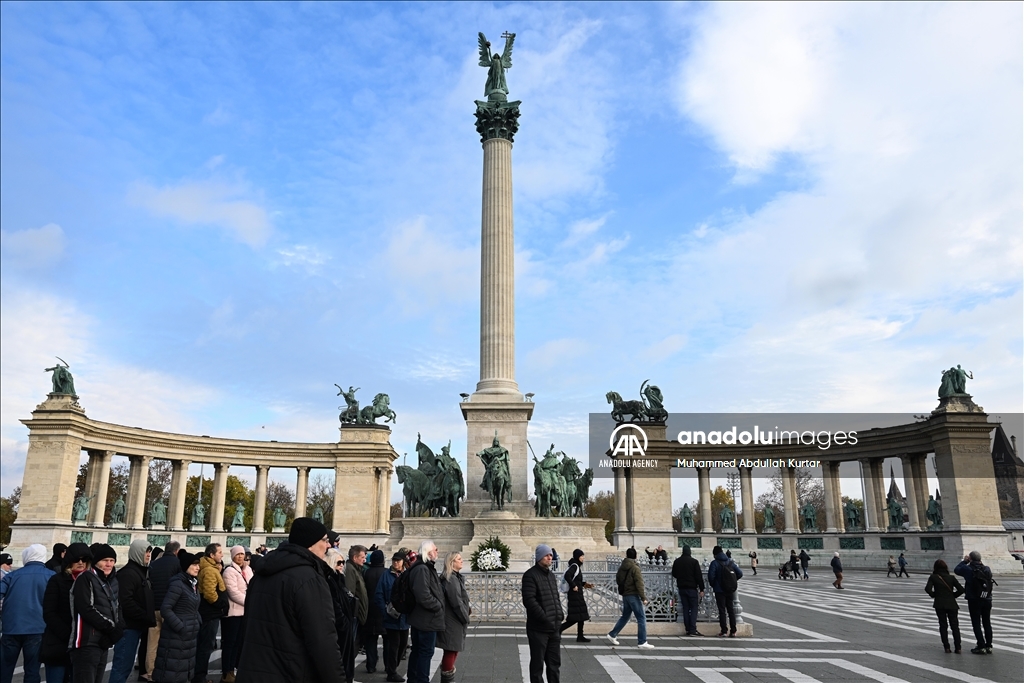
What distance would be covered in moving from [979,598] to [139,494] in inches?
2416

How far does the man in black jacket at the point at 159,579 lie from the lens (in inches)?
425

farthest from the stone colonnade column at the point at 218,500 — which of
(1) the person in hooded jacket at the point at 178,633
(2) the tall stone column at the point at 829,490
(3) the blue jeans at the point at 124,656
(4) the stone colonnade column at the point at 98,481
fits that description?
(1) the person in hooded jacket at the point at 178,633

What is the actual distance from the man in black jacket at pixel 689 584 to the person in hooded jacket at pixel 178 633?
10885 mm

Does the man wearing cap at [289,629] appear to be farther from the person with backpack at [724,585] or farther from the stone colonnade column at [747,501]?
the stone colonnade column at [747,501]

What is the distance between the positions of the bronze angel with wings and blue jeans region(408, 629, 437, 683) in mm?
35163

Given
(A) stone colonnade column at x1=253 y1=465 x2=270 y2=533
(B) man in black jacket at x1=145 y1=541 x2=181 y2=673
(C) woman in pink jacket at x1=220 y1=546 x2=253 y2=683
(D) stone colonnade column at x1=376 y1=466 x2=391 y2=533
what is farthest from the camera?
(D) stone colonnade column at x1=376 y1=466 x2=391 y2=533

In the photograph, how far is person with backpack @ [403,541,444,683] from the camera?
884 cm

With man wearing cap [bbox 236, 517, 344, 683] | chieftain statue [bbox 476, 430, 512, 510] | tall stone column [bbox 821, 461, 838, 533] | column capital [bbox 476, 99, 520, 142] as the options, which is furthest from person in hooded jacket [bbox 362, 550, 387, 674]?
tall stone column [bbox 821, 461, 838, 533]

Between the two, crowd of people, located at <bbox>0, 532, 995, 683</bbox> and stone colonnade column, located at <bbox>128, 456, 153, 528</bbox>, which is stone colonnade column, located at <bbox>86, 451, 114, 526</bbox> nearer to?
stone colonnade column, located at <bbox>128, 456, 153, 528</bbox>

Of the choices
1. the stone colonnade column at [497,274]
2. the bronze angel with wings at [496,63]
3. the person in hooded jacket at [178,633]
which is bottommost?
the person in hooded jacket at [178,633]

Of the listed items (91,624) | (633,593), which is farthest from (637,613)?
(91,624)

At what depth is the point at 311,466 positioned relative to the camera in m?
65.2

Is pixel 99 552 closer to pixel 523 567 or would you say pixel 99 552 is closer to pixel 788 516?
pixel 523 567

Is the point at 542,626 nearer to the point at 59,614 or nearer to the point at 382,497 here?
the point at 59,614
